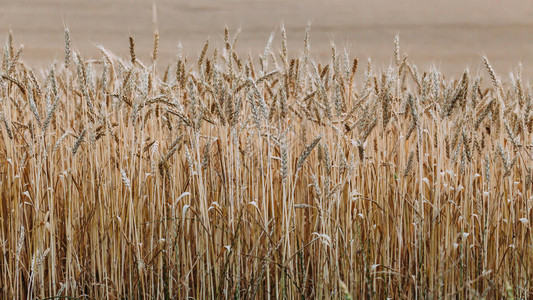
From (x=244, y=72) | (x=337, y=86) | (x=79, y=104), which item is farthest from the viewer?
(x=79, y=104)

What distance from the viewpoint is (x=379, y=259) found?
2441mm

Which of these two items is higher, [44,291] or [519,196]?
[519,196]

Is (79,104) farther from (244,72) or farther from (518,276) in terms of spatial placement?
(518,276)

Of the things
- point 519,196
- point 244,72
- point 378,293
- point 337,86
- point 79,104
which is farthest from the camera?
point 79,104

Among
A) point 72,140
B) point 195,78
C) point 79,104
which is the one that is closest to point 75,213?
point 72,140

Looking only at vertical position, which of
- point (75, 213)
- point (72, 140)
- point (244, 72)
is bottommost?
point (75, 213)

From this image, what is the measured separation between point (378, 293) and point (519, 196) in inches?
34.6

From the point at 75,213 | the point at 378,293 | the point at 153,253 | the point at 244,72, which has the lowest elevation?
the point at 378,293

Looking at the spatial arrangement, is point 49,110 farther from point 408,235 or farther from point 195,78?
point 408,235

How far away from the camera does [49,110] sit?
198 cm

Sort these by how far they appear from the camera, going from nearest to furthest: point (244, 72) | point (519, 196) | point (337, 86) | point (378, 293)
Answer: point (337, 86)
point (244, 72)
point (378, 293)
point (519, 196)

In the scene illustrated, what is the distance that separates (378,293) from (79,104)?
2.09 metres

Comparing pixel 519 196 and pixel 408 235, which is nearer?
pixel 408 235

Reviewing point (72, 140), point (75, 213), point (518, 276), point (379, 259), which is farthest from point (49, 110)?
point (518, 276)
